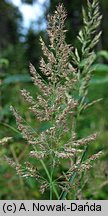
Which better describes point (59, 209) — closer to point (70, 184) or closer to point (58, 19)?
point (70, 184)

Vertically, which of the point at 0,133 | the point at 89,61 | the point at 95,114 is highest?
the point at 95,114

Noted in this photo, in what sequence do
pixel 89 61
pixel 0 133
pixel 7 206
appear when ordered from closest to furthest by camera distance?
pixel 7 206, pixel 89 61, pixel 0 133

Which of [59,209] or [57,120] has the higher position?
[57,120]

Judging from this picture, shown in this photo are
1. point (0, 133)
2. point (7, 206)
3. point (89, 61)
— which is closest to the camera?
point (7, 206)

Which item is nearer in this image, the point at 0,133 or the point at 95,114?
the point at 0,133

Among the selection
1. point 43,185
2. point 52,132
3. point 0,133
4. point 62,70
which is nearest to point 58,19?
point 62,70
